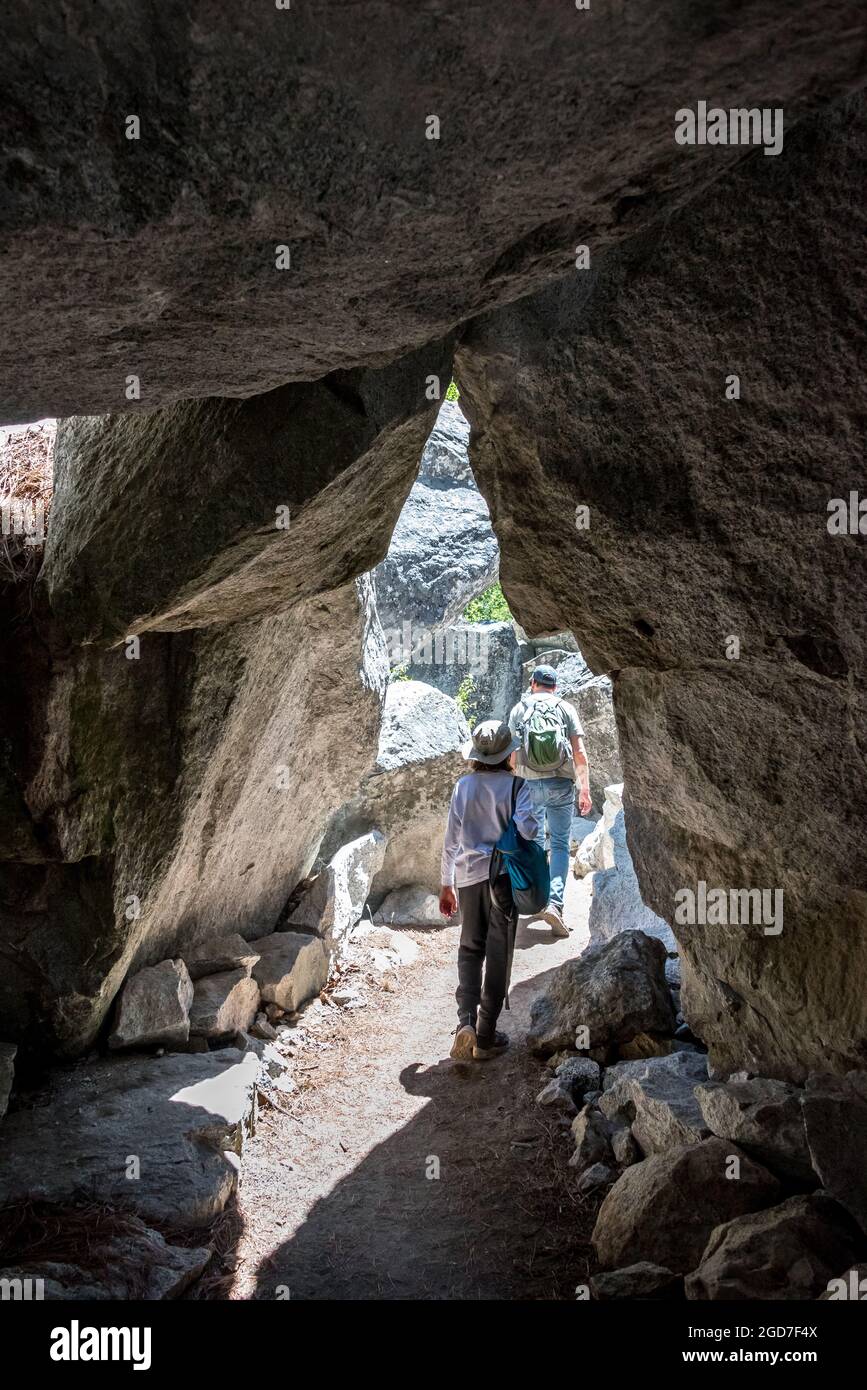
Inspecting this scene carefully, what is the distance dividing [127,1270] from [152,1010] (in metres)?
2.04

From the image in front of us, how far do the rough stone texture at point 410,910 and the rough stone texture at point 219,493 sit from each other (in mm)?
5630

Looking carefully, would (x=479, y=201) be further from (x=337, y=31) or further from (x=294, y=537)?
(x=294, y=537)

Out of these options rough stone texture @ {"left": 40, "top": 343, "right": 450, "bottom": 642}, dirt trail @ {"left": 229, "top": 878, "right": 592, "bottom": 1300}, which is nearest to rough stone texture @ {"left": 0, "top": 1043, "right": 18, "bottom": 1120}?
dirt trail @ {"left": 229, "top": 878, "right": 592, "bottom": 1300}

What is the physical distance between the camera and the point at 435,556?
1852 centimetres

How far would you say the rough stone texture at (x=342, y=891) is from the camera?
7902mm

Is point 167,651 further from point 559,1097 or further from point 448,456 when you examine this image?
point 448,456

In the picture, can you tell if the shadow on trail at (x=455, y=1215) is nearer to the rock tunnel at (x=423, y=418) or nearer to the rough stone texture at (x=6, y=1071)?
the rock tunnel at (x=423, y=418)

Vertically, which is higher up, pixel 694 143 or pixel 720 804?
pixel 694 143

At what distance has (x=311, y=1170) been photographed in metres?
5.19

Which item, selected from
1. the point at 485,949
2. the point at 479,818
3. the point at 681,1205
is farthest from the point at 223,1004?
the point at 681,1205

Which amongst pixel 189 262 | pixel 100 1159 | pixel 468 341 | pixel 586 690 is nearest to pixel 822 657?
pixel 468 341

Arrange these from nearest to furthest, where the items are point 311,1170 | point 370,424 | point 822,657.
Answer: point 822,657
point 370,424
point 311,1170

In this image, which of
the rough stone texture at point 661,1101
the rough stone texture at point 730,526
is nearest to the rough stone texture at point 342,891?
the rough stone texture at point 661,1101

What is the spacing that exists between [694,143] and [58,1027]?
16.7 feet
